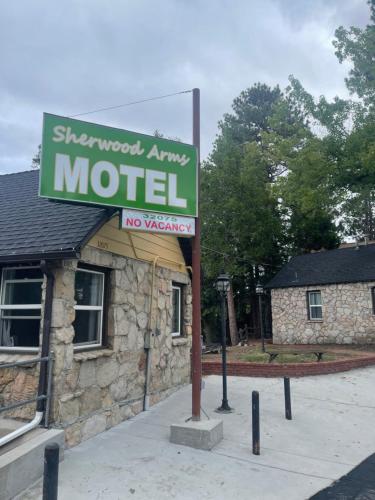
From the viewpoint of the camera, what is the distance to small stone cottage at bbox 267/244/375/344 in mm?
20266

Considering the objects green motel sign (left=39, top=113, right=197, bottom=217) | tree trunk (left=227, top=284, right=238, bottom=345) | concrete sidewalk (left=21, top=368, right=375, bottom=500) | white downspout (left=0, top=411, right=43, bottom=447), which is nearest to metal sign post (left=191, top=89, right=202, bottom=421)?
green motel sign (left=39, top=113, right=197, bottom=217)

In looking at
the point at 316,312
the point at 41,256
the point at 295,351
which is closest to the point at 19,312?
the point at 41,256

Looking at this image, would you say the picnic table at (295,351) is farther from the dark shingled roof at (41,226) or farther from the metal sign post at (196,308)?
the dark shingled roof at (41,226)

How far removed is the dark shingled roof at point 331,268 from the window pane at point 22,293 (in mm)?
17313

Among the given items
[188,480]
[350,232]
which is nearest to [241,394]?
[188,480]

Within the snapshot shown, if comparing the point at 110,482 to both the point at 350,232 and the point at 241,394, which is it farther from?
the point at 350,232

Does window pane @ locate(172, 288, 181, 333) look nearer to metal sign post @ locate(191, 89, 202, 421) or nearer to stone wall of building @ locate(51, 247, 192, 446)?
stone wall of building @ locate(51, 247, 192, 446)

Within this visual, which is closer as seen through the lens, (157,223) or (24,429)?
(24,429)

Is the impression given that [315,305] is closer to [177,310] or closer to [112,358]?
[177,310]

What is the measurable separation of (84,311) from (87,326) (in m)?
0.27

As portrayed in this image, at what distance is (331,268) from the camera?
75.3 ft

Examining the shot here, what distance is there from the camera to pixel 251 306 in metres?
31.7

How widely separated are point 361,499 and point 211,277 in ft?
80.3

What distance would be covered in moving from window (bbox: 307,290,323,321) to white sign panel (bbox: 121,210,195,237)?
16854 mm
